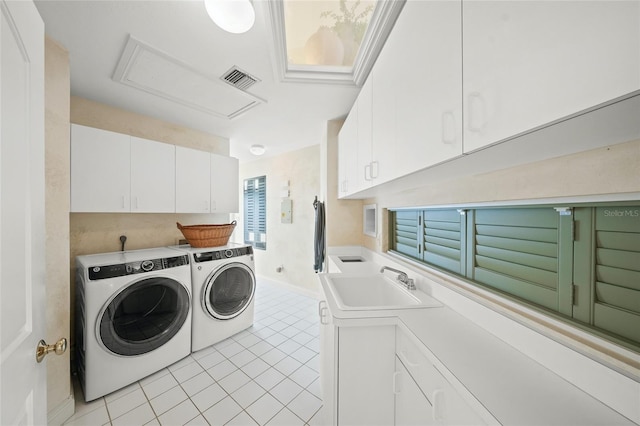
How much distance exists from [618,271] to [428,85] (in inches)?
33.2

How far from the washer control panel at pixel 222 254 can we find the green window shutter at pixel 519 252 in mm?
2112

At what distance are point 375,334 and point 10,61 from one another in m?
1.56

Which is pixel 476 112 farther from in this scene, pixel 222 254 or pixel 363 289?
pixel 222 254

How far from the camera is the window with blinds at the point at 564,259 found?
25.1 inches

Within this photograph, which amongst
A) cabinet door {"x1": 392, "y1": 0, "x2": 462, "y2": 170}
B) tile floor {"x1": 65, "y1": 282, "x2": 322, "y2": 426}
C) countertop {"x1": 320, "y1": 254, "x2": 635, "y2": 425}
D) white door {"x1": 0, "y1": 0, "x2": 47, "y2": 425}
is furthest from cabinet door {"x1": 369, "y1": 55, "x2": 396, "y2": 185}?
tile floor {"x1": 65, "y1": 282, "x2": 322, "y2": 426}

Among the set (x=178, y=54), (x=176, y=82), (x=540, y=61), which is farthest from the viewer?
(x=176, y=82)

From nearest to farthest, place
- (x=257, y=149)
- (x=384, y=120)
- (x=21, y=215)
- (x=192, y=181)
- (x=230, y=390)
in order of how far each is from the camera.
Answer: (x=21, y=215), (x=384, y=120), (x=230, y=390), (x=192, y=181), (x=257, y=149)

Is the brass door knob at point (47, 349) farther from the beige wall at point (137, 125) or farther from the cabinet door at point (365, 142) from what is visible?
the beige wall at point (137, 125)

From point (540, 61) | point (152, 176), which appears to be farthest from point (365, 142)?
point (152, 176)

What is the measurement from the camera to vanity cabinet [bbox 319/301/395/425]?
110 cm

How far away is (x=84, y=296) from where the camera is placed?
158 cm

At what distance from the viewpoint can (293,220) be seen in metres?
3.73

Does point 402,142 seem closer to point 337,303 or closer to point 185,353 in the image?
point 337,303

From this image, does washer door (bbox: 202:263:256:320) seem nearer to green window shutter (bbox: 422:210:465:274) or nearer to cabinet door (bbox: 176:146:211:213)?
cabinet door (bbox: 176:146:211:213)
